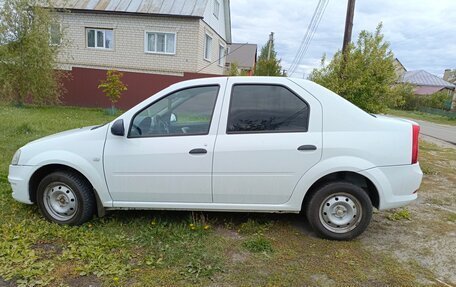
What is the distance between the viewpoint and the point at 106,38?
57.8ft

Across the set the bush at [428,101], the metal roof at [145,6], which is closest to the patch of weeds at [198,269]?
the metal roof at [145,6]

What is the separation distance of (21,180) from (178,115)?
1952 millimetres

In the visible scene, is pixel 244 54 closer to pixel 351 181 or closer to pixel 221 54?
pixel 221 54

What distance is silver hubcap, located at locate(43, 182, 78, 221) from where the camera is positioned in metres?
3.75

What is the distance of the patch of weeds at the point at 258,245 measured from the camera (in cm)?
339

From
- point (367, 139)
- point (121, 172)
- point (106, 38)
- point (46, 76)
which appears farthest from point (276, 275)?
point (106, 38)

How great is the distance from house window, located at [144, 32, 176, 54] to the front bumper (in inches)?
566

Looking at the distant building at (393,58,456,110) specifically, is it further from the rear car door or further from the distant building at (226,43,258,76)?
the rear car door

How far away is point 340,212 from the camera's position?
3590 millimetres

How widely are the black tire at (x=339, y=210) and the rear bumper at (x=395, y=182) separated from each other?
0.17 m

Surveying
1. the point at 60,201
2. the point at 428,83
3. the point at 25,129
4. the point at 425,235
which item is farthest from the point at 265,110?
the point at 428,83

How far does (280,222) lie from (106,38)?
16.6 m

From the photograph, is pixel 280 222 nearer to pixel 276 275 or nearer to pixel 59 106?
pixel 276 275

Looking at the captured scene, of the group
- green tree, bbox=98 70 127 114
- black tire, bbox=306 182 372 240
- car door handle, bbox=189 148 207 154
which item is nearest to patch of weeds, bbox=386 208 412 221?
black tire, bbox=306 182 372 240
